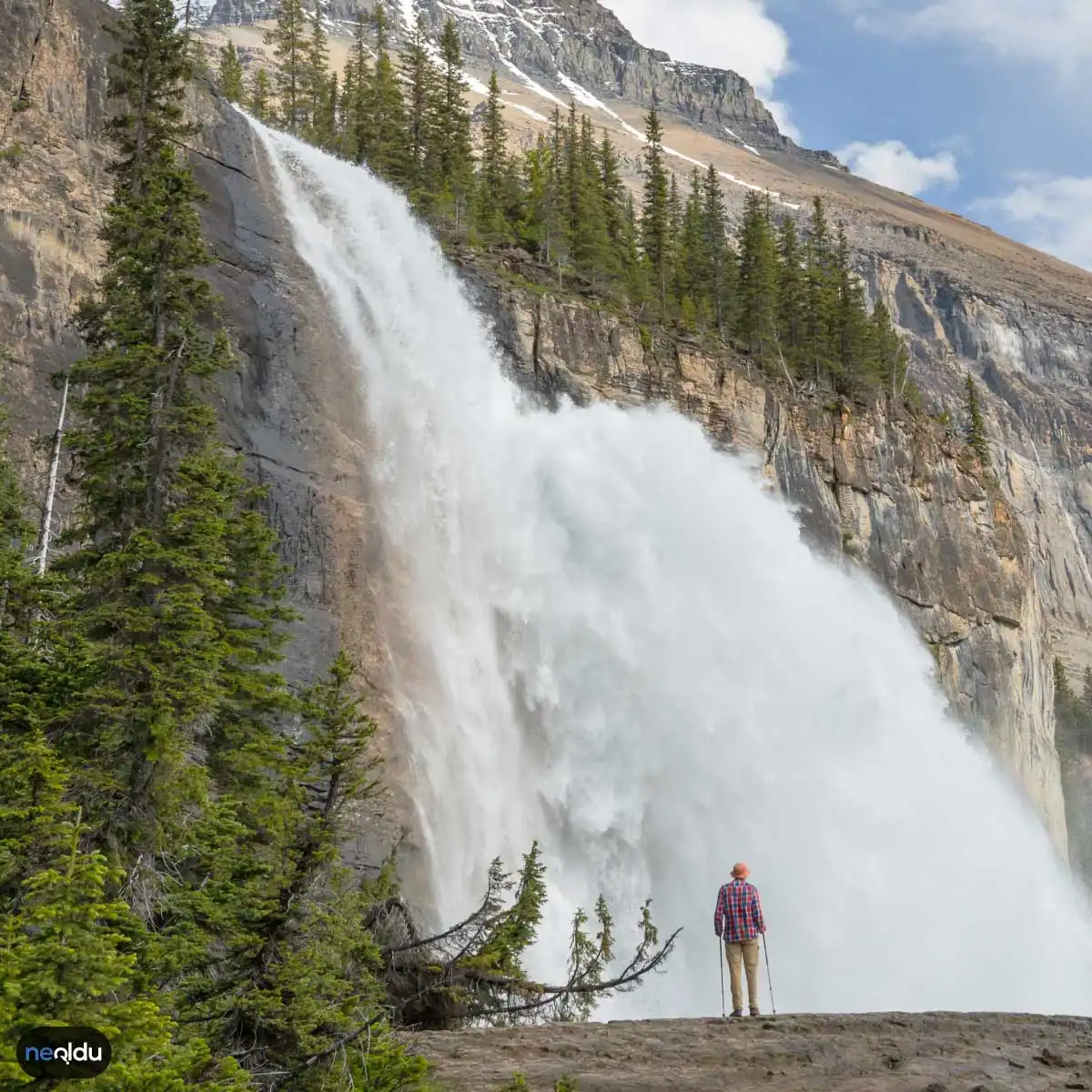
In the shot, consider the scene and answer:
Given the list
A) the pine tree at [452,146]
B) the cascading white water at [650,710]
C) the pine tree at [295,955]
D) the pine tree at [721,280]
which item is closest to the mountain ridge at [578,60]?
the pine tree at [452,146]

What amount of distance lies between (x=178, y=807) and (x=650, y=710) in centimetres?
1442

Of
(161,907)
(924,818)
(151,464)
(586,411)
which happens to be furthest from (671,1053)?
(586,411)

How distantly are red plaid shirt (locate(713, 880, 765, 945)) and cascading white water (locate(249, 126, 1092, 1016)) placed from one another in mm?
6634

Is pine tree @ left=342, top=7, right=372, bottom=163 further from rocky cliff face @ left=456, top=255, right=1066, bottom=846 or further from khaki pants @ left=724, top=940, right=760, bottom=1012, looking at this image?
khaki pants @ left=724, top=940, right=760, bottom=1012

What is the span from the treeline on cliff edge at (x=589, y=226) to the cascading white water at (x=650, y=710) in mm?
10363

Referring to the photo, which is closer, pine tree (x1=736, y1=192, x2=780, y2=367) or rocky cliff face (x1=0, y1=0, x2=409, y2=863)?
rocky cliff face (x1=0, y1=0, x2=409, y2=863)

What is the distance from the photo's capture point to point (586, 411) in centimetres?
3152

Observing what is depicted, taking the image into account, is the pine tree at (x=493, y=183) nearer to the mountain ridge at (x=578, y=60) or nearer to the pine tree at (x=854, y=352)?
the pine tree at (x=854, y=352)

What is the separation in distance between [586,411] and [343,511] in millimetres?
11569

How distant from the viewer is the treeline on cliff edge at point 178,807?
5.00 m

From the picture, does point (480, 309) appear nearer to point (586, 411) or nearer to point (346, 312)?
point (586, 411)

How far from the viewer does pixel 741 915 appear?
33.9ft

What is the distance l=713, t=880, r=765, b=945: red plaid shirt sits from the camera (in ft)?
33.8

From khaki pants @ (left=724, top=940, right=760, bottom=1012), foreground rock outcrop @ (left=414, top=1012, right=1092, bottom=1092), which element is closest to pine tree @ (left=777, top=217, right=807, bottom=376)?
khaki pants @ (left=724, top=940, right=760, bottom=1012)
